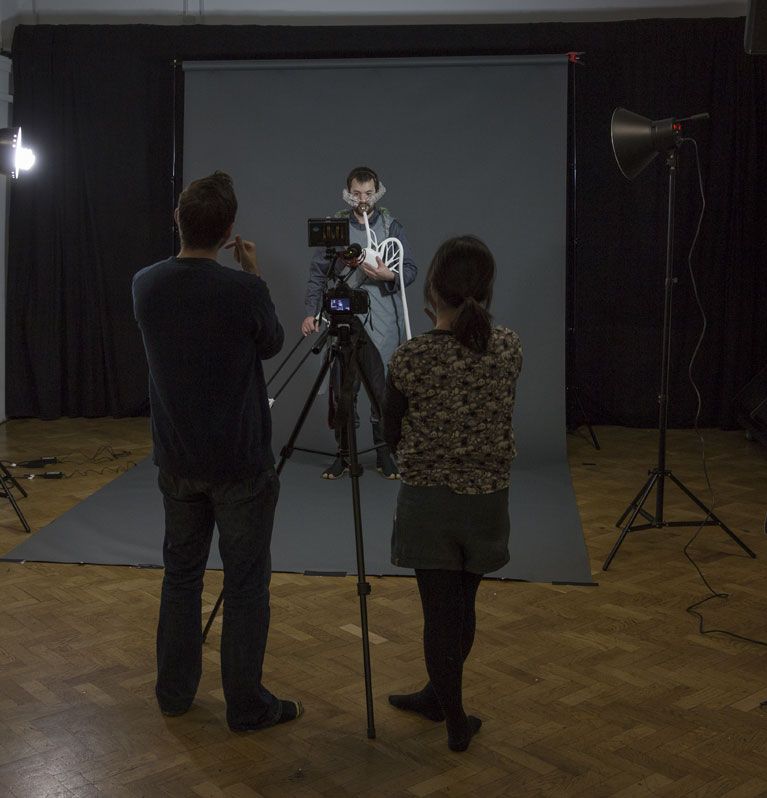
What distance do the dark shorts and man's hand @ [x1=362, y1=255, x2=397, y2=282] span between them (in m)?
2.97

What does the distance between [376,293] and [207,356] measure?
10.0ft

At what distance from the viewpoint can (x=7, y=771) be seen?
7.75 feet

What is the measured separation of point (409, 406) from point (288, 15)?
5155 mm

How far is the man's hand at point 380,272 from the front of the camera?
5180 millimetres

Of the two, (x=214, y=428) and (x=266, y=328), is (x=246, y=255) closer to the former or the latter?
(x=266, y=328)

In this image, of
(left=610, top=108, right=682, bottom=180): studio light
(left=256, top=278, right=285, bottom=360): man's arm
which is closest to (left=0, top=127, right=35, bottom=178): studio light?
(left=610, top=108, right=682, bottom=180): studio light

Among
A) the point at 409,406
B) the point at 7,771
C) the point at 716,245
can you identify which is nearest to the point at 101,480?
the point at 7,771

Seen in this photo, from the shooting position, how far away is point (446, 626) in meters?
2.36

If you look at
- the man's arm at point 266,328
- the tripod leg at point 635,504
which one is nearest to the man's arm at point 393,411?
the man's arm at point 266,328

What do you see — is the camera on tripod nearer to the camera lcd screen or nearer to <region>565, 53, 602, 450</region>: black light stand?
the camera lcd screen

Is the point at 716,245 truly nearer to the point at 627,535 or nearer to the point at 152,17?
the point at 627,535

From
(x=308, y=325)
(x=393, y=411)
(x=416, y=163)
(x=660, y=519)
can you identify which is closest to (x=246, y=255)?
(x=393, y=411)

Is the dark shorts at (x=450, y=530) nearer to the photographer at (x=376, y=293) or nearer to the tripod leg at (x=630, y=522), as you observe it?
the tripod leg at (x=630, y=522)

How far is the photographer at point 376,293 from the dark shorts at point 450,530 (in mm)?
2909
